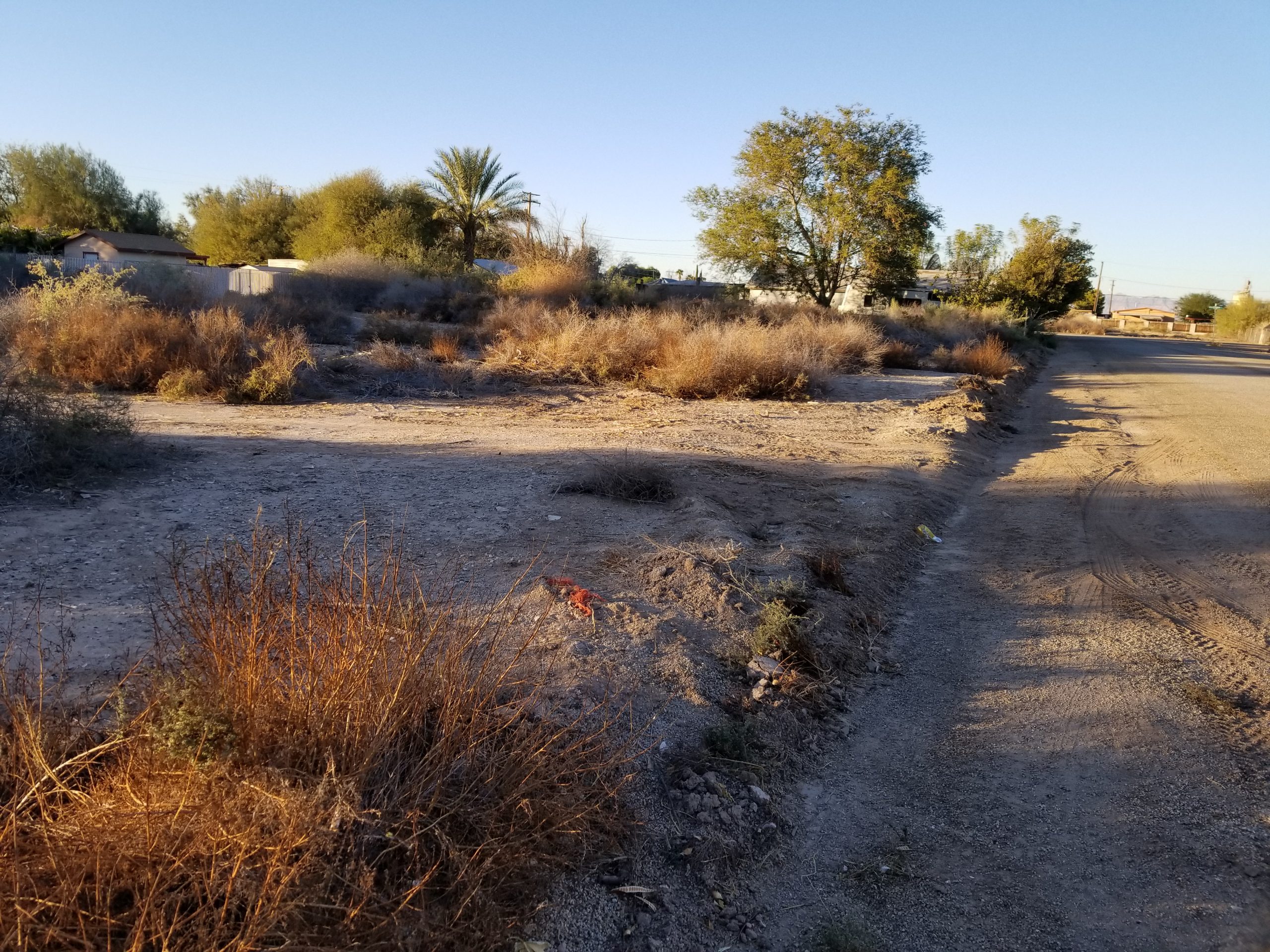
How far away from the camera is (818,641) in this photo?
5.61m

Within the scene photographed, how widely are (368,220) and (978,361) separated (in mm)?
35729

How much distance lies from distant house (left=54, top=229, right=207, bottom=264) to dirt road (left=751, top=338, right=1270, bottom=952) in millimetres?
44444

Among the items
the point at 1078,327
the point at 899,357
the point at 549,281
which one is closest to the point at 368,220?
the point at 549,281

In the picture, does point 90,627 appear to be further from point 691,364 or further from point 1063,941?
point 691,364

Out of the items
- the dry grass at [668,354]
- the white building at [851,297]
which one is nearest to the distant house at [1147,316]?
the white building at [851,297]

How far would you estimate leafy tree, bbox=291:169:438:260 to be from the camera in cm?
4944

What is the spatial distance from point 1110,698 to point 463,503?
5036 millimetres

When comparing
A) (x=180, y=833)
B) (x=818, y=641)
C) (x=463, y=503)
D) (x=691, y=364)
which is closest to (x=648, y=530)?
(x=463, y=503)

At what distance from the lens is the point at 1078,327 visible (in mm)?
102938

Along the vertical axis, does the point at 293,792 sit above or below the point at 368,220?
below

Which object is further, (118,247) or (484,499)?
(118,247)

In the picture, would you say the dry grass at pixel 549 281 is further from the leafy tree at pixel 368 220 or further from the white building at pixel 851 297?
the leafy tree at pixel 368 220

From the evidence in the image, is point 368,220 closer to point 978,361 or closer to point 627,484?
point 978,361

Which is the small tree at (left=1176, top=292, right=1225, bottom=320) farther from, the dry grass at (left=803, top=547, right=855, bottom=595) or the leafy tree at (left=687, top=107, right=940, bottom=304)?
the dry grass at (left=803, top=547, right=855, bottom=595)
